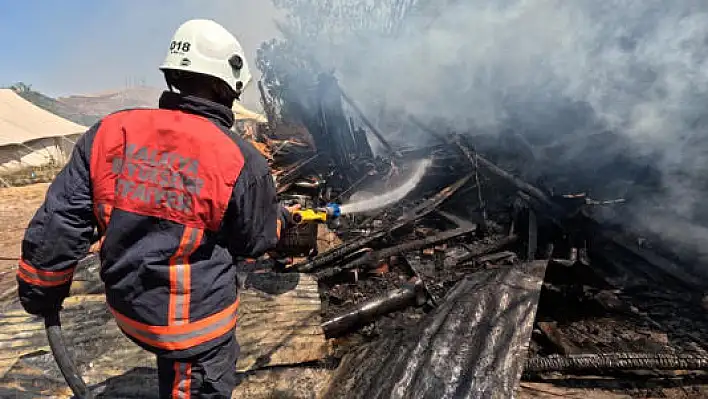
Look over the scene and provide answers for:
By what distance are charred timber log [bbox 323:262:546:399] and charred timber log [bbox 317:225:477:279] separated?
155 cm

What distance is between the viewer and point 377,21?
1744 cm

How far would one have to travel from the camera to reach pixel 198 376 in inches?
71.0

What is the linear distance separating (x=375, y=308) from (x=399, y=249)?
1458 mm

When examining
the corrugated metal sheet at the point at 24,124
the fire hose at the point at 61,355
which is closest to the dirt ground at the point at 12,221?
the corrugated metal sheet at the point at 24,124

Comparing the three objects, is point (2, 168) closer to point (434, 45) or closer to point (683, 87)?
point (434, 45)

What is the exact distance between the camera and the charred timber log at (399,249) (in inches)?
178

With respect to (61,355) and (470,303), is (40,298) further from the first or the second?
(470,303)

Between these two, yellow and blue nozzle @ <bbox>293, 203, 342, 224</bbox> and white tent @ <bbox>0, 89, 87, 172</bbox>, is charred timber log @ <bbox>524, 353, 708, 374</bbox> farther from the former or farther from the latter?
white tent @ <bbox>0, 89, 87, 172</bbox>

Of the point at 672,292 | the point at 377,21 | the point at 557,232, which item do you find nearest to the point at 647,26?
the point at 557,232

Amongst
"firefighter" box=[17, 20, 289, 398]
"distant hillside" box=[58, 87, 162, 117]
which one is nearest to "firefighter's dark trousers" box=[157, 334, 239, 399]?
"firefighter" box=[17, 20, 289, 398]

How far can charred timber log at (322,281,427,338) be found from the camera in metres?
3.47

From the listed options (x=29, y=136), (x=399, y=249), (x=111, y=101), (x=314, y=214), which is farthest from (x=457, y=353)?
(x=111, y=101)

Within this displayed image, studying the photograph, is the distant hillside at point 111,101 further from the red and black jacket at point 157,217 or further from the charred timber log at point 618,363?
the charred timber log at point 618,363

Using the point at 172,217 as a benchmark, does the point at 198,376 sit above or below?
below
